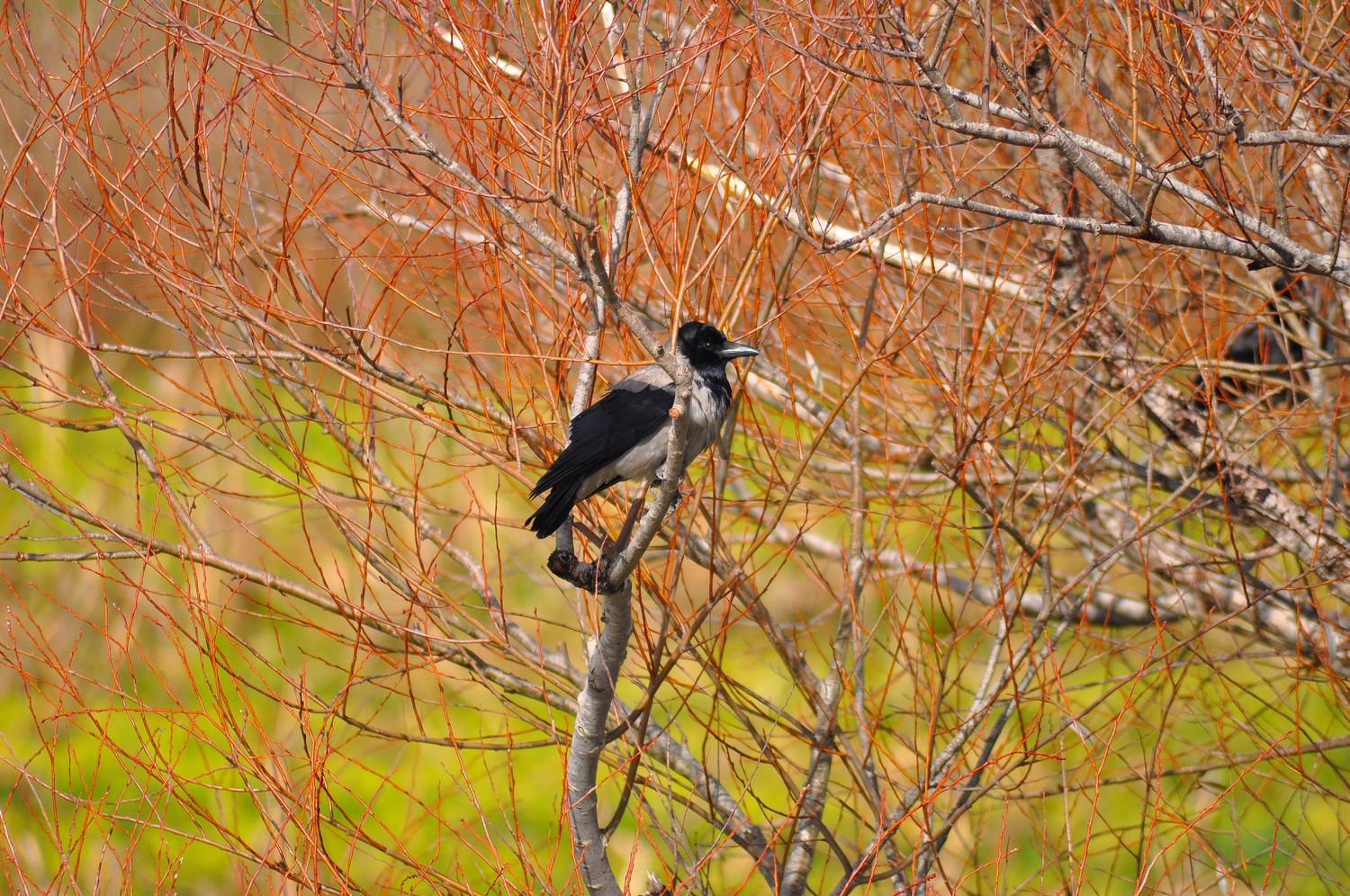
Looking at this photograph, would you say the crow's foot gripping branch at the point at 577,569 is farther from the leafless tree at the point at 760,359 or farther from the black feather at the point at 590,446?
the black feather at the point at 590,446

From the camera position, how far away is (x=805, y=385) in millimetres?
4578

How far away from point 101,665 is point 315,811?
7159 millimetres

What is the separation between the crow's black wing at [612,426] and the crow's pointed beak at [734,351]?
0.23 m

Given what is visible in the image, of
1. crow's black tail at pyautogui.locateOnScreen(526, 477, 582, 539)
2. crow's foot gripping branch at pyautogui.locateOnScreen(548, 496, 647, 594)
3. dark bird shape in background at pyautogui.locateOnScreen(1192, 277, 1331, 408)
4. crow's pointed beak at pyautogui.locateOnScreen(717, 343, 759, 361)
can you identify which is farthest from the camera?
dark bird shape in background at pyautogui.locateOnScreen(1192, 277, 1331, 408)

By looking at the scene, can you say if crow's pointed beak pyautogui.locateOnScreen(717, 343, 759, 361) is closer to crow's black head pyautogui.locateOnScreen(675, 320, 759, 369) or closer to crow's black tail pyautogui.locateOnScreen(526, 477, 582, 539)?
crow's black head pyautogui.locateOnScreen(675, 320, 759, 369)

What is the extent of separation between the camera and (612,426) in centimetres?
378

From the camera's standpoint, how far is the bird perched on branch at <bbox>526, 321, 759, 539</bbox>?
3.50m

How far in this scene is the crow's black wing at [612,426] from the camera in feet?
11.4

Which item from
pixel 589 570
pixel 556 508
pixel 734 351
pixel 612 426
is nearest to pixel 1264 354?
pixel 734 351

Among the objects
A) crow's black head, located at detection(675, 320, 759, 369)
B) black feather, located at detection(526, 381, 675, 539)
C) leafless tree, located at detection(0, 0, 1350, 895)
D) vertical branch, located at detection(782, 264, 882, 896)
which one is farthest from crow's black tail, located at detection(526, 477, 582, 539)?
vertical branch, located at detection(782, 264, 882, 896)

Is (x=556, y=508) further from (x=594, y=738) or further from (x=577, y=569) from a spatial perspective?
(x=594, y=738)

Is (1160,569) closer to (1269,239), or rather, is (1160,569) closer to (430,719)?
(1269,239)

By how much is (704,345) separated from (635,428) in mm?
365

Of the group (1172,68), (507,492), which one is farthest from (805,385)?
(507,492)
